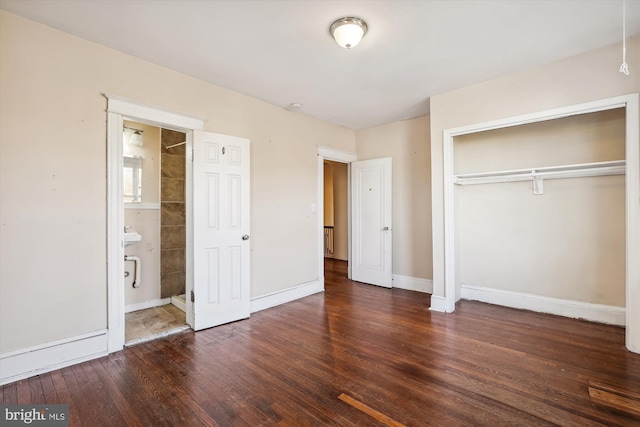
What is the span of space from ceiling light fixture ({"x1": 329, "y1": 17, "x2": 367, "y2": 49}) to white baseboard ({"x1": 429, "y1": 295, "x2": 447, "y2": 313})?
308cm

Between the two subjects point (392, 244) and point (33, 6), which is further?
point (392, 244)

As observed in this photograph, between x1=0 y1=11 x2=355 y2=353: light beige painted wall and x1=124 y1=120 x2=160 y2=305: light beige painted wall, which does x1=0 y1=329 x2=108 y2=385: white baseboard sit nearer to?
x1=0 y1=11 x2=355 y2=353: light beige painted wall

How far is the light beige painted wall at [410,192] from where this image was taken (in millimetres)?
4586

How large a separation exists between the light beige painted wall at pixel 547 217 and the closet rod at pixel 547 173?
0.13 meters

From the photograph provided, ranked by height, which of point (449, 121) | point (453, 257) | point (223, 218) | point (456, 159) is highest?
point (449, 121)

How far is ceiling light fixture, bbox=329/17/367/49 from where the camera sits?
2.27 m

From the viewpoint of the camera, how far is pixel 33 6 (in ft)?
7.01

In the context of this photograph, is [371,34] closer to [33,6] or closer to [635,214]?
[33,6]

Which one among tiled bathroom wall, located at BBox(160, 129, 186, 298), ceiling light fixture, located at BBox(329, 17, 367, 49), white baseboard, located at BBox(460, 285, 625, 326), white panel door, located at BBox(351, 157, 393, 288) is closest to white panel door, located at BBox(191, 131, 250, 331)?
tiled bathroom wall, located at BBox(160, 129, 186, 298)

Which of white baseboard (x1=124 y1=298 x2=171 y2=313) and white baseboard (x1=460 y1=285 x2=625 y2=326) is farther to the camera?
white baseboard (x1=124 y1=298 x2=171 y2=313)

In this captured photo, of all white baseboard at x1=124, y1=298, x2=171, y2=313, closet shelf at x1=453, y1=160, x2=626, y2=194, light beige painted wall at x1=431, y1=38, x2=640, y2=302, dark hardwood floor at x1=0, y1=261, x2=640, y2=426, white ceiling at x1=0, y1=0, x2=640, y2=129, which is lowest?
dark hardwood floor at x1=0, y1=261, x2=640, y2=426

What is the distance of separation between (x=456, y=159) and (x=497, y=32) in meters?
1.86

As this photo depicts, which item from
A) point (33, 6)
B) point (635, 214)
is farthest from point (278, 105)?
point (635, 214)

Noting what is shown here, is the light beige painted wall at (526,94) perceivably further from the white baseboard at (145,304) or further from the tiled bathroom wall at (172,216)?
the white baseboard at (145,304)
